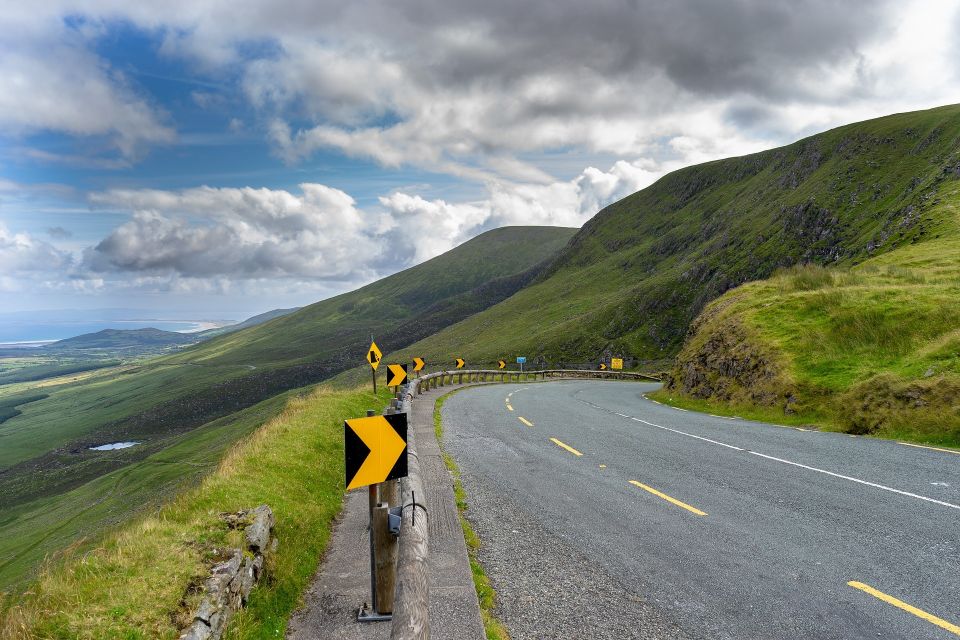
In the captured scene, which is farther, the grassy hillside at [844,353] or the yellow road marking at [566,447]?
the grassy hillside at [844,353]

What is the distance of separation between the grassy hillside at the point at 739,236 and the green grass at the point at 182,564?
1938 inches

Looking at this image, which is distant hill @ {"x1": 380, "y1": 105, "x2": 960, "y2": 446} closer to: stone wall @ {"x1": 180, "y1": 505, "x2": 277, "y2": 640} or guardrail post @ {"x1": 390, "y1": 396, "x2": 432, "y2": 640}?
guardrail post @ {"x1": 390, "y1": 396, "x2": 432, "y2": 640}

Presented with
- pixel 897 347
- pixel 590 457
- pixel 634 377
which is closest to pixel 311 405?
pixel 590 457

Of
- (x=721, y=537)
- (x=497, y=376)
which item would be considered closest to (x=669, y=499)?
(x=721, y=537)

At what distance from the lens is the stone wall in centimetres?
484

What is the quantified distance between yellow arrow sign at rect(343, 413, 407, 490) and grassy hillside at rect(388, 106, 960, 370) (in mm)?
49101

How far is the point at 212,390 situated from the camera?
7259 inches

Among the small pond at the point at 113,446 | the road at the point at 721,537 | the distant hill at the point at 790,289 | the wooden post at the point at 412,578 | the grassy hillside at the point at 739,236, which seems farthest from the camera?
the small pond at the point at 113,446

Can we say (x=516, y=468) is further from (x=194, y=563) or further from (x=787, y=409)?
(x=787, y=409)

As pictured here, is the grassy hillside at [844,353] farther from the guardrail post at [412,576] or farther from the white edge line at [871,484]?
the guardrail post at [412,576]

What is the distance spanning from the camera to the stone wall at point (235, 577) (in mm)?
4844

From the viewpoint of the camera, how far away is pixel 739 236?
11231 centimetres

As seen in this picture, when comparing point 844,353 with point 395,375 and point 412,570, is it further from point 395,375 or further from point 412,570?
point 412,570

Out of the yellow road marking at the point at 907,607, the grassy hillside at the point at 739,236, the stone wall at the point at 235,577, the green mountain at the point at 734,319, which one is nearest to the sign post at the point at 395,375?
the stone wall at the point at 235,577
